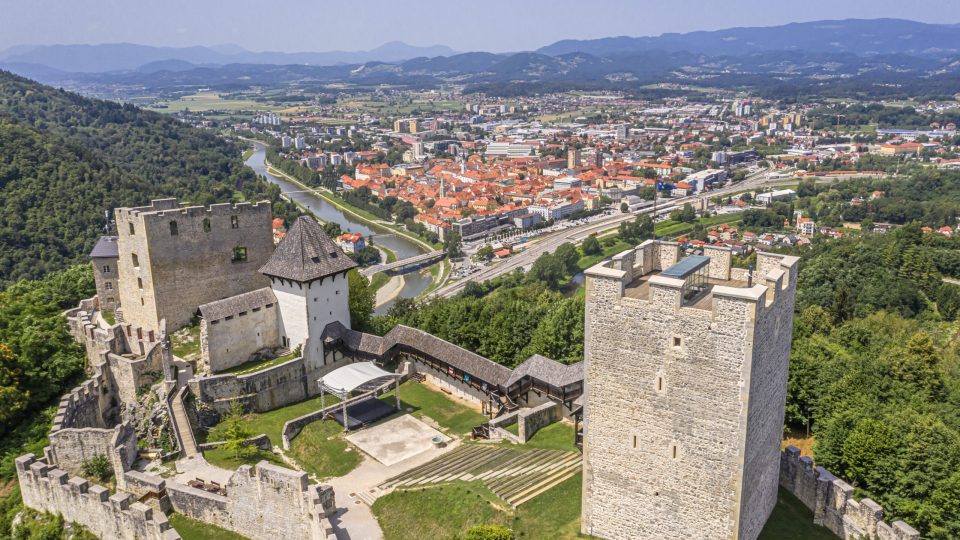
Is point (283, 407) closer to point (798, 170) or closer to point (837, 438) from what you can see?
point (837, 438)

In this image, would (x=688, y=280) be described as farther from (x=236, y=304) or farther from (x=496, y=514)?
(x=236, y=304)

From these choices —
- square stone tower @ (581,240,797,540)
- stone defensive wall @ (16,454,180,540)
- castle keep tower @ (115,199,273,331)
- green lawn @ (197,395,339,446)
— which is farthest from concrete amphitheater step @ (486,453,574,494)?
castle keep tower @ (115,199,273,331)

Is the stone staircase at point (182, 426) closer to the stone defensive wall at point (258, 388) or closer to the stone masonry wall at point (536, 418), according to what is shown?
the stone defensive wall at point (258, 388)

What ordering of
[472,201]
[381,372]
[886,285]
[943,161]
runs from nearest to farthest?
[381,372]
[886,285]
[472,201]
[943,161]

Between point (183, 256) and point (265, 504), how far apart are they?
1556cm

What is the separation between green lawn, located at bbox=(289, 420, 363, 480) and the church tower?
4.51m

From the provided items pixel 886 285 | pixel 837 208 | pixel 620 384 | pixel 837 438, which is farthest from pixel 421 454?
pixel 837 208

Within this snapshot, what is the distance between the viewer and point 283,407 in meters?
29.9

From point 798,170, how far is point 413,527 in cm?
16636

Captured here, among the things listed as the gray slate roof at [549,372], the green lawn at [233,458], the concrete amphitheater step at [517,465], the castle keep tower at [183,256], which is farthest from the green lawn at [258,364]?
the concrete amphitheater step at [517,465]

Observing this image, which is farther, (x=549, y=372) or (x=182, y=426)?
(x=549, y=372)

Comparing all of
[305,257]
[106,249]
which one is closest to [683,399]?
[305,257]

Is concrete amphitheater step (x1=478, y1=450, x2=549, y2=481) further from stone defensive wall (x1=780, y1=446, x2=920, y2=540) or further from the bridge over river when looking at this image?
the bridge over river

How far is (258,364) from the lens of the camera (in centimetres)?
3095
